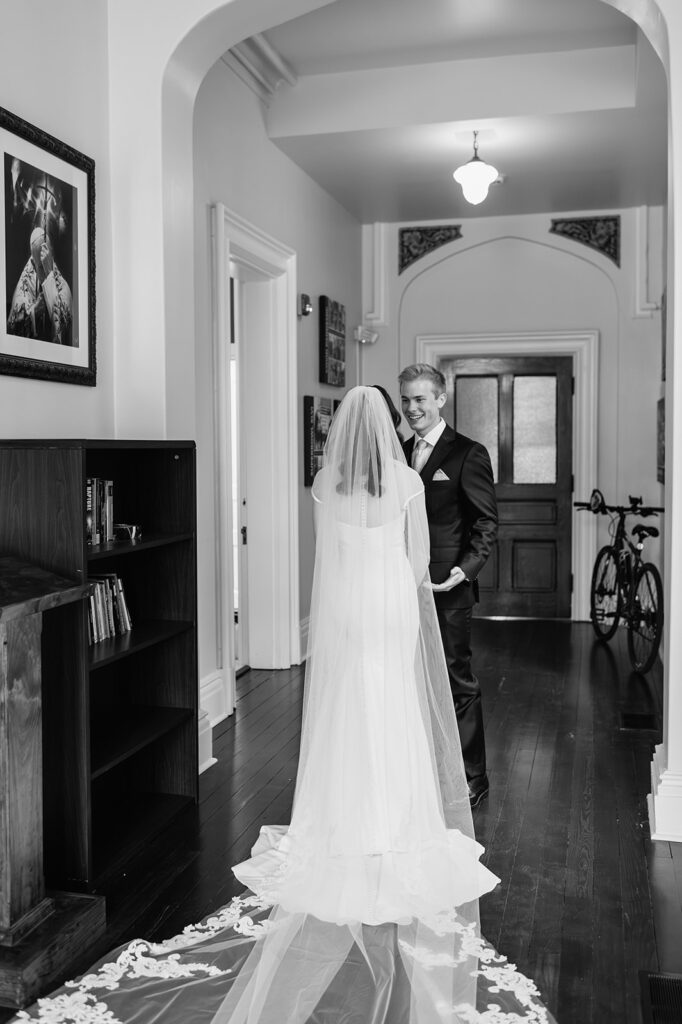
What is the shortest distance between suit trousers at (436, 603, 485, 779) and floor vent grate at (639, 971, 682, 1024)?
1.43 m

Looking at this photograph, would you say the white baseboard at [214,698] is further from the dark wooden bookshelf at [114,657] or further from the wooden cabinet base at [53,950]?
the wooden cabinet base at [53,950]

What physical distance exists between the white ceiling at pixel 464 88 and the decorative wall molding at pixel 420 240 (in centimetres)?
155

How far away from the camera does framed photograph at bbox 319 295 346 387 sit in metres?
7.22

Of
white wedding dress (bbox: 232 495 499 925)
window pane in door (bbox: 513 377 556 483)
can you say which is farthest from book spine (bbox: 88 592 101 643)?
window pane in door (bbox: 513 377 556 483)

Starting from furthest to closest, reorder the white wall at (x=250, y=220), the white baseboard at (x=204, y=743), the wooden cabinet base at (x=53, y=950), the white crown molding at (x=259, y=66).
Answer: the white crown molding at (x=259, y=66), the white wall at (x=250, y=220), the white baseboard at (x=204, y=743), the wooden cabinet base at (x=53, y=950)

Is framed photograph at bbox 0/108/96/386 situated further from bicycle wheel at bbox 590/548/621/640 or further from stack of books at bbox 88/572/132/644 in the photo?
bicycle wheel at bbox 590/548/621/640

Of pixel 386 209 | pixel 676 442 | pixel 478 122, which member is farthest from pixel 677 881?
pixel 386 209

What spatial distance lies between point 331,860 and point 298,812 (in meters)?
0.23

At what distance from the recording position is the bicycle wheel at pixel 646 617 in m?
6.12

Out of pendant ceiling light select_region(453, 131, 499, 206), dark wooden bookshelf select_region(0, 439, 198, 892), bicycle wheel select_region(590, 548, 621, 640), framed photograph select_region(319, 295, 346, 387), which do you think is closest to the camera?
dark wooden bookshelf select_region(0, 439, 198, 892)

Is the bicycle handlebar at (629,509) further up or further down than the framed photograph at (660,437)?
further down

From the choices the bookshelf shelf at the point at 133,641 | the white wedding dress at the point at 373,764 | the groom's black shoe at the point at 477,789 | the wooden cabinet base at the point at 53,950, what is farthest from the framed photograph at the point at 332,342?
the wooden cabinet base at the point at 53,950

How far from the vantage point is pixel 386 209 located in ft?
26.5

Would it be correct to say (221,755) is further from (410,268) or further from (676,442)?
(410,268)
